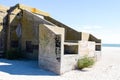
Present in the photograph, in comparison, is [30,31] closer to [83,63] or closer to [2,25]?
[2,25]

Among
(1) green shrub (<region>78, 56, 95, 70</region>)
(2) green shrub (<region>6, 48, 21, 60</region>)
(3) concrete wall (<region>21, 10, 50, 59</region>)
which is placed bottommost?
(1) green shrub (<region>78, 56, 95, 70</region>)

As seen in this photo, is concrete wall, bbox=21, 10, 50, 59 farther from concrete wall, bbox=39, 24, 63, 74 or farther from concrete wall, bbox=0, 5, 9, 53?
concrete wall, bbox=39, 24, 63, 74

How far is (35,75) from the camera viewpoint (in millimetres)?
11164

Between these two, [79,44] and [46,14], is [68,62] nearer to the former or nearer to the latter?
[79,44]

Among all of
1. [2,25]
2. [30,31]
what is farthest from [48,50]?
[2,25]

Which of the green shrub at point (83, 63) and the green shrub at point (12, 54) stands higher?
the green shrub at point (12, 54)

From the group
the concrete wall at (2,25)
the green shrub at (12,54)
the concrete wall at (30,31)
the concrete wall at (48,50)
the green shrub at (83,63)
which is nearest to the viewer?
the concrete wall at (48,50)

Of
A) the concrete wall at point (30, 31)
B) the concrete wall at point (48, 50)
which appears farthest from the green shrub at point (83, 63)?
the concrete wall at point (30, 31)

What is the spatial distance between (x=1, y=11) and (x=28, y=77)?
8.80 meters

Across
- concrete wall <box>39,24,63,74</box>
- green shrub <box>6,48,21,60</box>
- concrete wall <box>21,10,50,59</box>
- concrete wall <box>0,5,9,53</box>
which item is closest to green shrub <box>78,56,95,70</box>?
concrete wall <box>39,24,63,74</box>

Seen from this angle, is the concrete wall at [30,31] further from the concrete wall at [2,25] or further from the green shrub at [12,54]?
the concrete wall at [2,25]

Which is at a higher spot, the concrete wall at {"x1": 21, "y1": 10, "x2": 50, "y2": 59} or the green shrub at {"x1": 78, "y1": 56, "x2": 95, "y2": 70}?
the concrete wall at {"x1": 21, "y1": 10, "x2": 50, "y2": 59}

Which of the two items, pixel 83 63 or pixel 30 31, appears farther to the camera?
pixel 30 31

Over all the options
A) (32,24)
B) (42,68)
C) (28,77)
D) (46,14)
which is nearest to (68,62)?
(42,68)
